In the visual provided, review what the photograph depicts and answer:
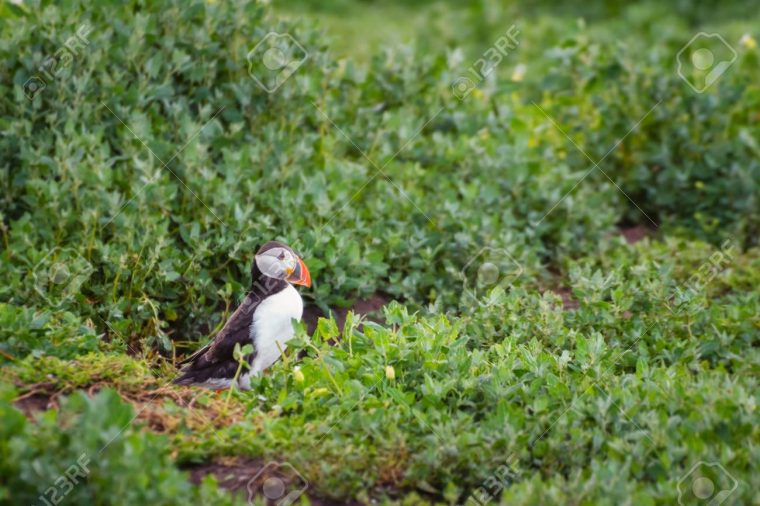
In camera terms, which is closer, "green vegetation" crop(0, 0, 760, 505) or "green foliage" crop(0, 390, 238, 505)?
"green foliage" crop(0, 390, 238, 505)

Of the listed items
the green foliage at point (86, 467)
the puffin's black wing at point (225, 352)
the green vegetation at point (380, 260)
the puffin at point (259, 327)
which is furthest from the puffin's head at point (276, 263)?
the green foliage at point (86, 467)

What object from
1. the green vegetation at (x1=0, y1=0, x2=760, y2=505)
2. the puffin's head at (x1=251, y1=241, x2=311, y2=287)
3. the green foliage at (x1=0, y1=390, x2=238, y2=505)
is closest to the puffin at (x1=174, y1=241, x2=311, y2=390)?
the puffin's head at (x1=251, y1=241, x2=311, y2=287)

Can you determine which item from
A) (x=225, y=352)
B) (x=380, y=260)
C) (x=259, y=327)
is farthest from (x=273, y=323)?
(x=380, y=260)

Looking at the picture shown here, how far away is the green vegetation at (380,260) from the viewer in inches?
144

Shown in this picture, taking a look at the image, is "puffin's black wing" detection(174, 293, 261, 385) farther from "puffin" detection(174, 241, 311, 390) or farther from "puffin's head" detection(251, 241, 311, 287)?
"puffin's head" detection(251, 241, 311, 287)

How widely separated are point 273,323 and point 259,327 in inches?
2.5

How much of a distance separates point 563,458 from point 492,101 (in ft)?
12.6

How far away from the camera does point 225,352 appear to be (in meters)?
4.31

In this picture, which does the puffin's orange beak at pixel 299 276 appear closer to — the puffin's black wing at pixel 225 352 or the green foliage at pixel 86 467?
the puffin's black wing at pixel 225 352

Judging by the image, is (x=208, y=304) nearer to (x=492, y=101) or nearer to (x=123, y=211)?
(x=123, y=211)

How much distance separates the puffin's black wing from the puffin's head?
0.12 meters

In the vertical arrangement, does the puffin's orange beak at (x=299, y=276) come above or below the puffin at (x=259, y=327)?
above

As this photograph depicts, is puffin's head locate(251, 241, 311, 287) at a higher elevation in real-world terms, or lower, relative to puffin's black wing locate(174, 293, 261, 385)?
higher

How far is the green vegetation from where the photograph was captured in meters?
3.67
